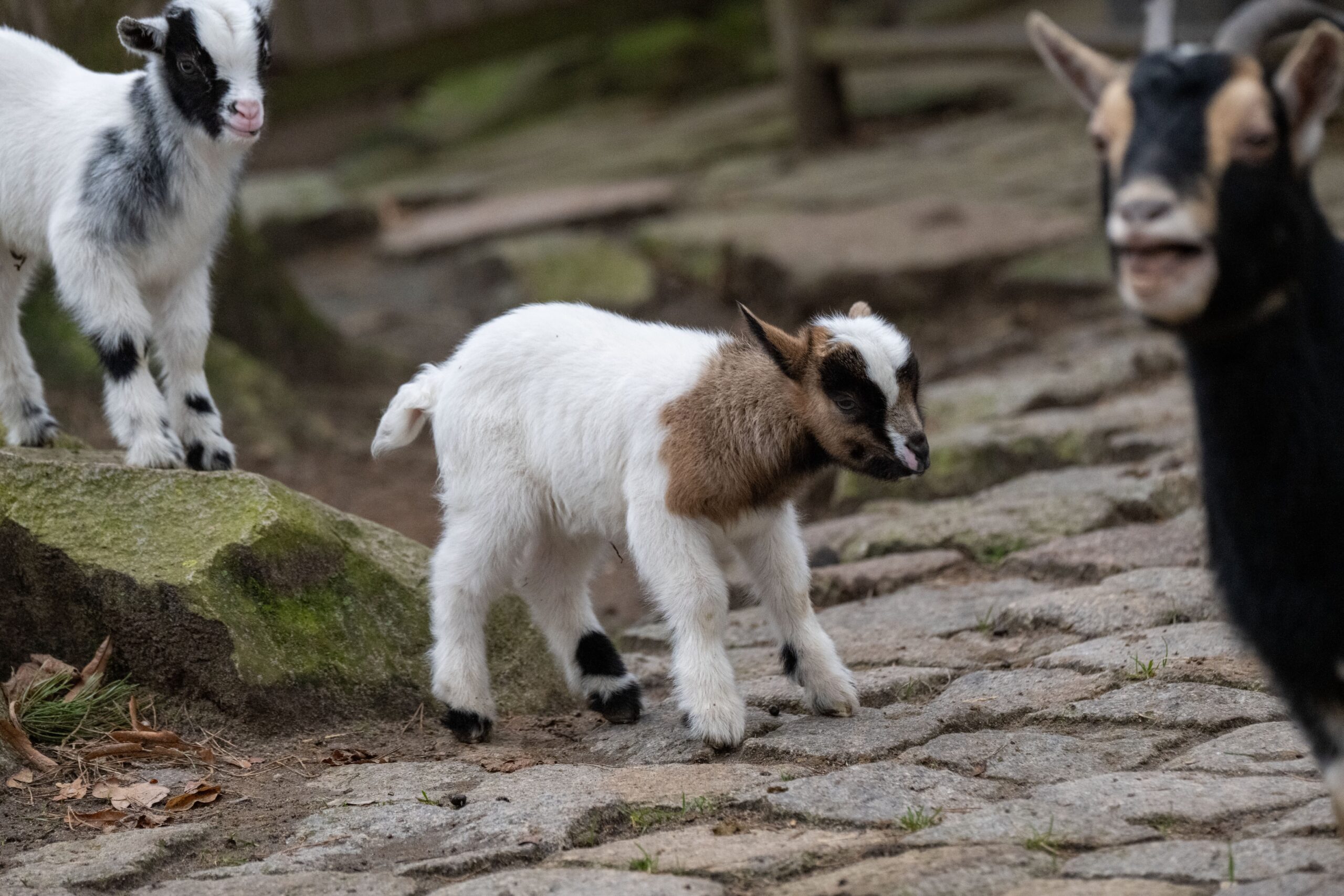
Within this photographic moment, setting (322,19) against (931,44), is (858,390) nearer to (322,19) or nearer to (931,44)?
(931,44)

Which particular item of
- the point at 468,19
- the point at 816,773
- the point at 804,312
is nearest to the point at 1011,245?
the point at 804,312

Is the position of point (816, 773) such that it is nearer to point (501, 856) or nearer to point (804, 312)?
point (501, 856)

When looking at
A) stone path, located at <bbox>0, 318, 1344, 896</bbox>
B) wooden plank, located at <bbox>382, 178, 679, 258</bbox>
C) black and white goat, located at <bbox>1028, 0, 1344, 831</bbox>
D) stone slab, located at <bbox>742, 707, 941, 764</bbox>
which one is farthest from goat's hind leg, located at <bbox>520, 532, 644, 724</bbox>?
wooden plank, located at <bbox>382, 178, 679, 258</bbox>

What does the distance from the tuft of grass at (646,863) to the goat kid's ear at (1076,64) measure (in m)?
1.73

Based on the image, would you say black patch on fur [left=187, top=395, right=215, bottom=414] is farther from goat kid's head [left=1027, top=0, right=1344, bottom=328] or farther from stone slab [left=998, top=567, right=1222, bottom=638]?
goat kid's head [left=1027, top=0, right=1344, bottom=328]

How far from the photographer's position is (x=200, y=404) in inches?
187

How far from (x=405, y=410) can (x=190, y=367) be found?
2.24 ft

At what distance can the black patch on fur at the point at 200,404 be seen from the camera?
15.5 feet

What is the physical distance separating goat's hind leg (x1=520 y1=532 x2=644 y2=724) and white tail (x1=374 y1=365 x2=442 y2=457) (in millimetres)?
529

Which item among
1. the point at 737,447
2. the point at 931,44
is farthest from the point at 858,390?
the point at 931,44

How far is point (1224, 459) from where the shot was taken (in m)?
2.88

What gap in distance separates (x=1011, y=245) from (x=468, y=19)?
225 inches

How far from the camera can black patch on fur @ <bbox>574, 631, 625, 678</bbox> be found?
4.57 metres

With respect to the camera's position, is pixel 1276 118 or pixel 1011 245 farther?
pixel 1011 245
